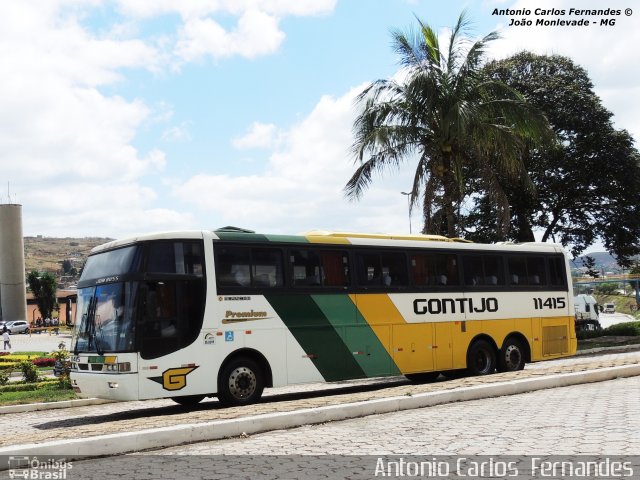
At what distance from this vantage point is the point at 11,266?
98312mm

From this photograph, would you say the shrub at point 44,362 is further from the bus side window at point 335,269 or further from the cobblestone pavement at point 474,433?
the cobblestone pavement at point 474,433

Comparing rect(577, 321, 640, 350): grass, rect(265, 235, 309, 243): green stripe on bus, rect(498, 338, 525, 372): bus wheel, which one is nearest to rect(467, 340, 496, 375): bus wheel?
rect(498, 338, 525, 372): bus wheel

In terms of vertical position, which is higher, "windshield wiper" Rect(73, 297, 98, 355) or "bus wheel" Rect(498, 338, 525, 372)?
"windshield wiper" Rect(73, 297, 98, 355)

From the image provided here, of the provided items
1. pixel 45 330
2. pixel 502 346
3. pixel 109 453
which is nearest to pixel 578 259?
pixel 502 346

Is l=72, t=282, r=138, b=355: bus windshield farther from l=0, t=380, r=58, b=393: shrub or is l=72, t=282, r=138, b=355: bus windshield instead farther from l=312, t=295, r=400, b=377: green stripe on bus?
l=0, t=380, r=58, b=393: shrub

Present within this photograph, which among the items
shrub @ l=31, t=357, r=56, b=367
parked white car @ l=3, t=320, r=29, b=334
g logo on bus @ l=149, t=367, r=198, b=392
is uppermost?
parked white car @ l=3, t=320, r=29, b=334

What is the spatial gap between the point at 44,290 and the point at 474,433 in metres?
97.3

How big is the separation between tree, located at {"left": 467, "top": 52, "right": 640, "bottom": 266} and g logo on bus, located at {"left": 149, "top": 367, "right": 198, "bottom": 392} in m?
25.5

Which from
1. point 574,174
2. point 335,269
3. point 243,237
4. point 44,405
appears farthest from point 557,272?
point 574,174

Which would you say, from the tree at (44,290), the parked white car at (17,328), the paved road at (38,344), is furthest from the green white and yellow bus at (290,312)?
the tree at (44,290)

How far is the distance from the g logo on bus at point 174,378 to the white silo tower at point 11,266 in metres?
92.3

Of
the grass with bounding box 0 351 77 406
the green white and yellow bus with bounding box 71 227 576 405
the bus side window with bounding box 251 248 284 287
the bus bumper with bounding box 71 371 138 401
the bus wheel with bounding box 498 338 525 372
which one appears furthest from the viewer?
the bus wheel with bounding box 498 338 525 372

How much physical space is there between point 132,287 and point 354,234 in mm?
5197

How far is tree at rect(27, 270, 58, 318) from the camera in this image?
97938mm
